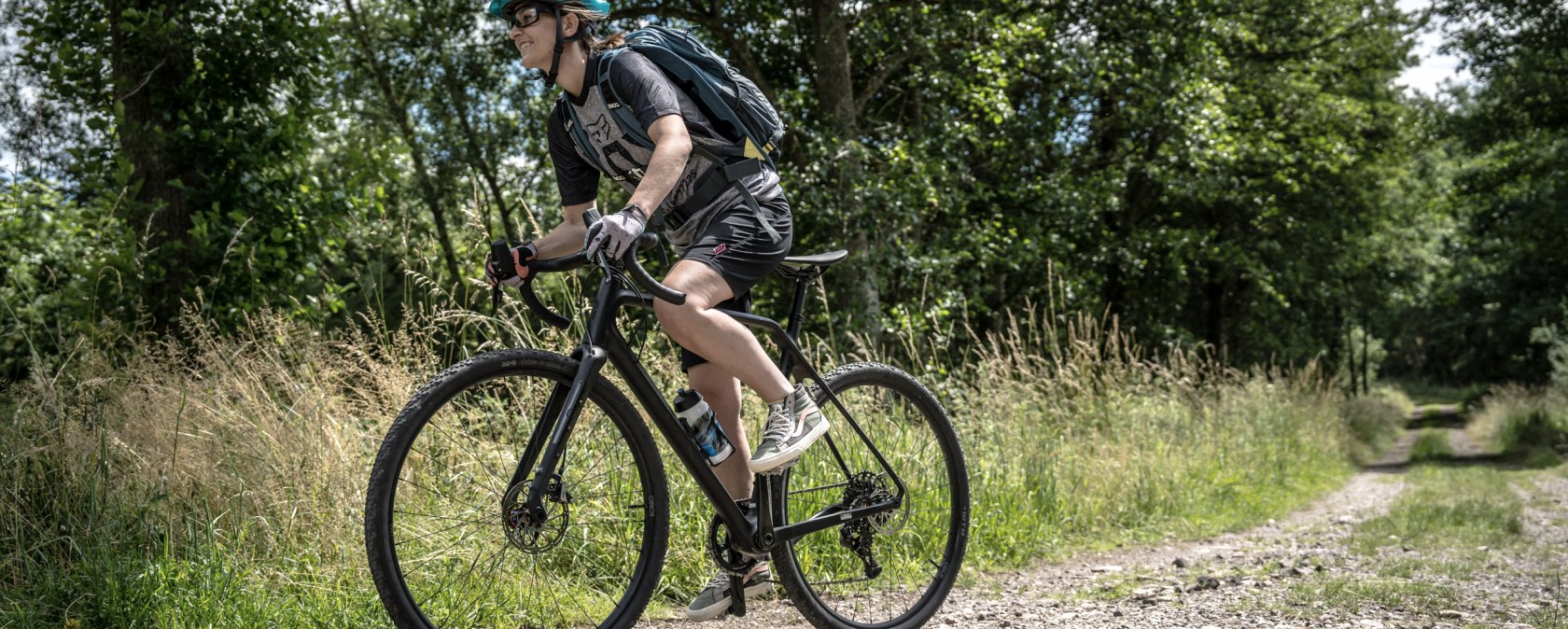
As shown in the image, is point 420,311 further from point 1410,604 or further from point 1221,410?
point 1221,410

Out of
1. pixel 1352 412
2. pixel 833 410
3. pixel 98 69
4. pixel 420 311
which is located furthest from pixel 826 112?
pixel 1352 412

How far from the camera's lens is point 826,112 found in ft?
39.8

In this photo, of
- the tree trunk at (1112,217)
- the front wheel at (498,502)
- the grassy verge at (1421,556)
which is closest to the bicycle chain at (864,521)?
the front wheel at (498,502)

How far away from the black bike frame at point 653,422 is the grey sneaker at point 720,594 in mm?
113

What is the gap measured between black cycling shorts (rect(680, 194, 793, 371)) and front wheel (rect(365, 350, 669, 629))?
17.9 inches

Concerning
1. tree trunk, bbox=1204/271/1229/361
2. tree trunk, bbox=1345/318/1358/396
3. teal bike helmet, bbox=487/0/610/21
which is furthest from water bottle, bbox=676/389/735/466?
tree trunk, bbox=1345/318/1358/396

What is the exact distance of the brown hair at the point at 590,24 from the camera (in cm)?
294

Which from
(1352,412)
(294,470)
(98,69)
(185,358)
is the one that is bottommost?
(1352,412)

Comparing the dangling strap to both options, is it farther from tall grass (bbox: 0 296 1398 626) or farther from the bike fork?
tall grass (bbox: 0 296 1398 626)

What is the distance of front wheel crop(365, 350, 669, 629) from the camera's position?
247 centimetres

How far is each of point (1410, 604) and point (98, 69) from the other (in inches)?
303

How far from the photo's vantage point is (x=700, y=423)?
9.96ft

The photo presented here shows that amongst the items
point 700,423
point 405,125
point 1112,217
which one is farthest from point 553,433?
point 1112,217

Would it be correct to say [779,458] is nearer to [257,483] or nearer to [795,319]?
[795,319]
